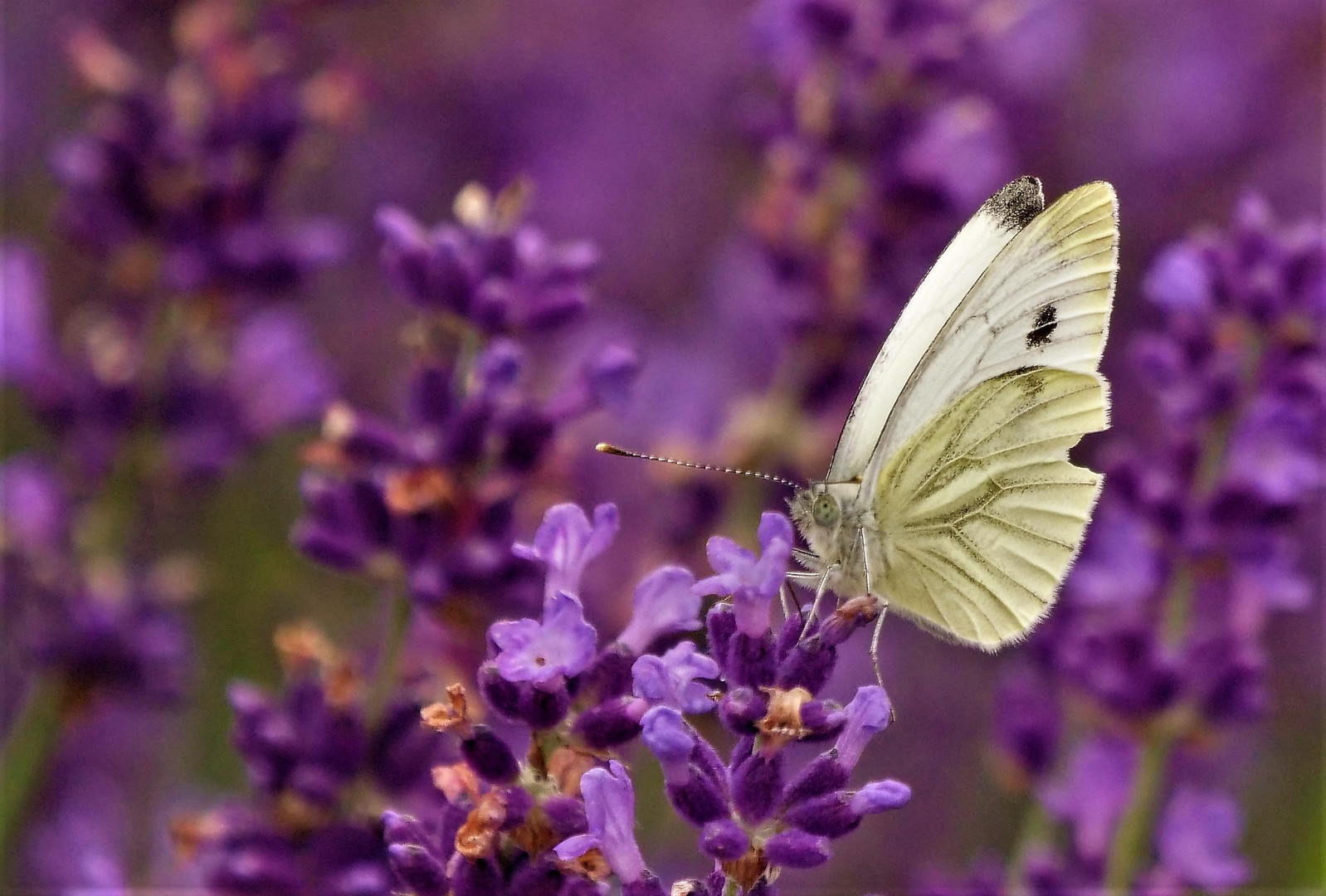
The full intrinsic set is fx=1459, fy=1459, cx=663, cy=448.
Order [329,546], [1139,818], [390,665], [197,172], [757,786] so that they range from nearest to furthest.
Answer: [757,786] → [390,665] → [329,546] → [1139,818] → [197,172]

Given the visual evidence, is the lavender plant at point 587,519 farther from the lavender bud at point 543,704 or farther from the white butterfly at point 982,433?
the white butterfly at point 982,433

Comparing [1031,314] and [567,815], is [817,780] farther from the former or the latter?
[1031,314]

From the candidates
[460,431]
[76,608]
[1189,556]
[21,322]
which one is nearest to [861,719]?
[460,431]

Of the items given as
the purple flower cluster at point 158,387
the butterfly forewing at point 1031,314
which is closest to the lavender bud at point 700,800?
the butterfly forewing at point 1031,314

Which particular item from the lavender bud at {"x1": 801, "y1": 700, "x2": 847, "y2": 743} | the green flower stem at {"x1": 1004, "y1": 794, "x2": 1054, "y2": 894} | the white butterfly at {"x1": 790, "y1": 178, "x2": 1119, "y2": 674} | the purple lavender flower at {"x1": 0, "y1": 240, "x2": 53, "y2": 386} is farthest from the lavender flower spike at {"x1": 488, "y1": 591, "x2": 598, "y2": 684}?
the purple lavender flower at {"x1": 0, "y1": 240, "x2": 53, "y2": 386}

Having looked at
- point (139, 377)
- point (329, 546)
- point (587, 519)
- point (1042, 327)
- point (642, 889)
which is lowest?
point (642, 889)

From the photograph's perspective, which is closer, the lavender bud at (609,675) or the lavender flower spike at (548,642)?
the lavender flower spike at (548,642)
